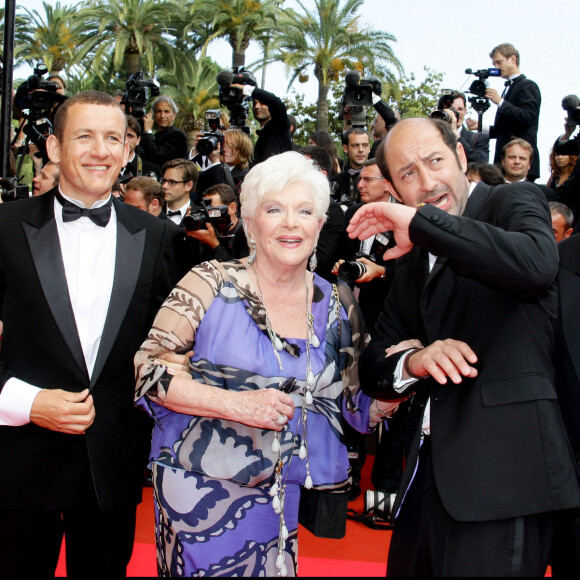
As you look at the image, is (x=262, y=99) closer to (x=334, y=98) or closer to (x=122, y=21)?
(x=122, y=21)

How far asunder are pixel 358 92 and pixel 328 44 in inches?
652

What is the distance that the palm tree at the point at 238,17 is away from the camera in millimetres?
21125

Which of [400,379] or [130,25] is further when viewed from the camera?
[130,25]

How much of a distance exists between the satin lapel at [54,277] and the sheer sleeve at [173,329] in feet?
0.93

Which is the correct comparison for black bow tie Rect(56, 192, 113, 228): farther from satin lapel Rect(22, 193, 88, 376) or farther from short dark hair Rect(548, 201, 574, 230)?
short dark hair Rect(548, 201, 574, 230)

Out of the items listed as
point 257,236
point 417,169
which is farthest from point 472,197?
point 257,236

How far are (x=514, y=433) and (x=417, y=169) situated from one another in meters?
0.92

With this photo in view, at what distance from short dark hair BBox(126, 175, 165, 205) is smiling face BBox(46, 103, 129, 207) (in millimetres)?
2698

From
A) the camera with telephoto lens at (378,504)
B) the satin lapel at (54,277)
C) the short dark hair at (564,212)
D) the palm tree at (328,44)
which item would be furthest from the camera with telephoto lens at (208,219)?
the palm tree at (328,44)

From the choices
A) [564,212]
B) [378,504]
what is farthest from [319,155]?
[378,504]

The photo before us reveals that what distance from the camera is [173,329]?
7.27 ft

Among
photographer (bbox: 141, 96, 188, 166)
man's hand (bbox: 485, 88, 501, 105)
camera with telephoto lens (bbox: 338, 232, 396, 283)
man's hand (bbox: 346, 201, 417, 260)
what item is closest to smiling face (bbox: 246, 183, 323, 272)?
man's hand (bbox: 346, 201, 417, 260)

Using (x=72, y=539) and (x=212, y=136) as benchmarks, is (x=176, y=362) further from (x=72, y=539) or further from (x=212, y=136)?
(x=212, y=136)

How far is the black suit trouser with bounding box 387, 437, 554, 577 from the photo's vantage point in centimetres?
175
